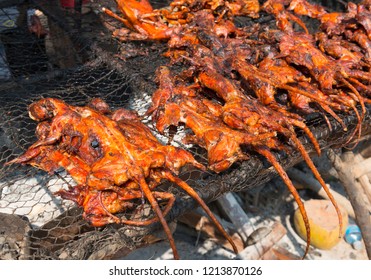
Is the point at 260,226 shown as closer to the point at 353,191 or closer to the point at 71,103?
the point at 353,191

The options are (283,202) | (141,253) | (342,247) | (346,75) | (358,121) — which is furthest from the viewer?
(283,202)

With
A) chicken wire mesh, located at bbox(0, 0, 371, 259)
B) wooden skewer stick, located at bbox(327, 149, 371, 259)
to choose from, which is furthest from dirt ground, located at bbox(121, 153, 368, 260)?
chicken wire mesh, located at bbox(0, 0, 371, 259)

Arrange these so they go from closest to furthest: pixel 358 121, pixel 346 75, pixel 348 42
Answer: pixel 358 121
pixel 346 75
pixel 348 42

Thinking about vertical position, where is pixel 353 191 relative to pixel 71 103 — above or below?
below

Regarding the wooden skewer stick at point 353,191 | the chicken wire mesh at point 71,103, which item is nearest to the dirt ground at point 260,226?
the wooden skewer stick at point 353,191

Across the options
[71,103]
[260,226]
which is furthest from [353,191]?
[71,103]

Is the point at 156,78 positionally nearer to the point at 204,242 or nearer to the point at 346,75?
the point at 346,75

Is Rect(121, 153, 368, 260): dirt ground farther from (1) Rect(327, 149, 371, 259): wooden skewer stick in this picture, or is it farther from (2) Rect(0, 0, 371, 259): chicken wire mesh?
(2) Rect(0, 0, 371, 259): chicken wire mesh

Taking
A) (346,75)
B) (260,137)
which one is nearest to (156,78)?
(260,137)
